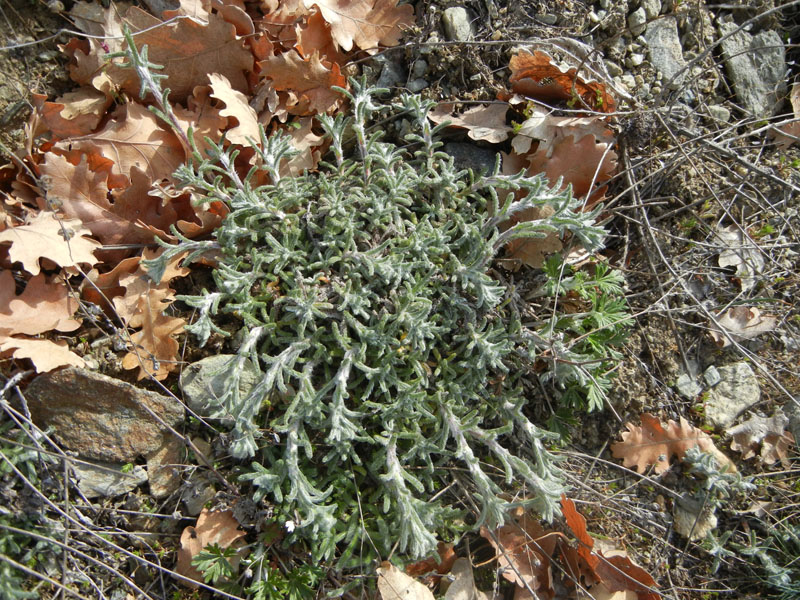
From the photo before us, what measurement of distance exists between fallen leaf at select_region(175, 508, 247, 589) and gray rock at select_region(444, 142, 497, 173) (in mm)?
2177

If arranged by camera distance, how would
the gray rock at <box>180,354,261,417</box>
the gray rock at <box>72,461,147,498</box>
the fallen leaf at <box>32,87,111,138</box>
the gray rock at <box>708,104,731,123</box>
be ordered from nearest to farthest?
1. the gray rock at <box>72,461,147,498</box>
2. the gray rock at <box>180,354,261,417</box>
3. the fallen leaf at <box>32,87,111,138</box>
4. the gray rock at <box>708,104,731,123</box>

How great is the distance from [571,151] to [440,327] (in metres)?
1.23

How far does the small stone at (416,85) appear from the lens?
322 cm

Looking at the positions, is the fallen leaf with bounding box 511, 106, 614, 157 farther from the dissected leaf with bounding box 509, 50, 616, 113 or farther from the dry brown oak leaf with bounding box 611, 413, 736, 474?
the dry brown oak leaf with bounding box 611, 413, 736, 474

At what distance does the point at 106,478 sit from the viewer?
2.61 meters

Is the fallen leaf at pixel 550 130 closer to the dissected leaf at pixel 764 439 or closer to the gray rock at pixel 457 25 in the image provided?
the gray rock at pixel 457 25

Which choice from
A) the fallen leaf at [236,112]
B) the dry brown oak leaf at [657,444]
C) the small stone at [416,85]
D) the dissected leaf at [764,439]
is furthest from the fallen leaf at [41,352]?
the dissected leaf at [764,439]

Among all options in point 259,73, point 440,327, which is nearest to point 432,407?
point 440,327

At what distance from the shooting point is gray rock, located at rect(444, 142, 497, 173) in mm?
3176

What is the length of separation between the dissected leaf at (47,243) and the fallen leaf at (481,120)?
1.90 metres

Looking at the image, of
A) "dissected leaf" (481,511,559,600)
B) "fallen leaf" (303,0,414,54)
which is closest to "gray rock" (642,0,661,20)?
"fallen leaf" (303,0,414,54)

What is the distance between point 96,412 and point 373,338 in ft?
4.35

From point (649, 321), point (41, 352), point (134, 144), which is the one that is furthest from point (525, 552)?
point (134, 144)

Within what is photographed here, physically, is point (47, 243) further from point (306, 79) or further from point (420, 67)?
point (420, 67)
